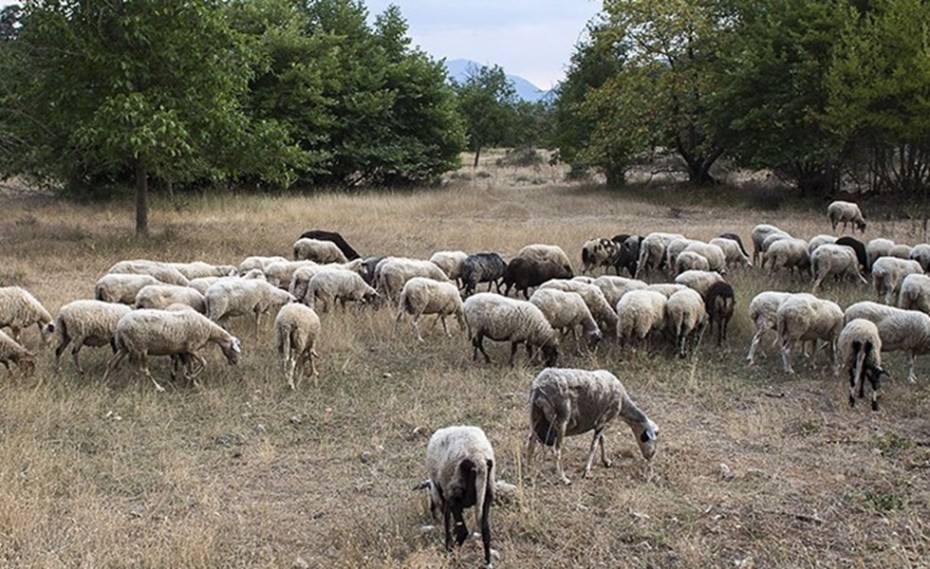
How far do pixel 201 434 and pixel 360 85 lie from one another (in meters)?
27.3

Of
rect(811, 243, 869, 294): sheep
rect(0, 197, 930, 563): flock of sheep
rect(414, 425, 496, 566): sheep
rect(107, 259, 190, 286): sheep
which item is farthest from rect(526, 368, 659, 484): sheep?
rect(811, 243, 869, 294): sheep

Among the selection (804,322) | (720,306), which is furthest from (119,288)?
(804,322)

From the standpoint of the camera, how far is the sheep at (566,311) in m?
10.4

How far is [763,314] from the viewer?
10.7m

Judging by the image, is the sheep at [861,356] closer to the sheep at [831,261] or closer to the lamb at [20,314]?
the sheep at [831,261]

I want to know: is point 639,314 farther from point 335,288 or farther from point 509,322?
point 335,288

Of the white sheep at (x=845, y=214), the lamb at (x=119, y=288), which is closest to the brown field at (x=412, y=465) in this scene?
the lamb at (x=119, y=288)

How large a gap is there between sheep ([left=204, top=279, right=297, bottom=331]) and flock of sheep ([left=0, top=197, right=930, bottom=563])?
19 mm

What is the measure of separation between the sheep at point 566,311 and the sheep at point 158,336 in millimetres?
4186

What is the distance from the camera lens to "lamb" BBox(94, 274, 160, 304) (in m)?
11.1

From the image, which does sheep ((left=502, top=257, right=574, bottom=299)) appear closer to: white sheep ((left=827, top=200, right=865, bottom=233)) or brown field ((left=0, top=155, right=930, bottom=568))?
brown field ((left=0, top=155, right=930, bottom=568))

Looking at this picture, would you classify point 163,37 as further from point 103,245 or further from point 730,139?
point 730,139

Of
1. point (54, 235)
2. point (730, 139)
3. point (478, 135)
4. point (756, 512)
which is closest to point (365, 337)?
point (756, 512)

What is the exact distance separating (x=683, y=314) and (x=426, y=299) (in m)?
3.57
